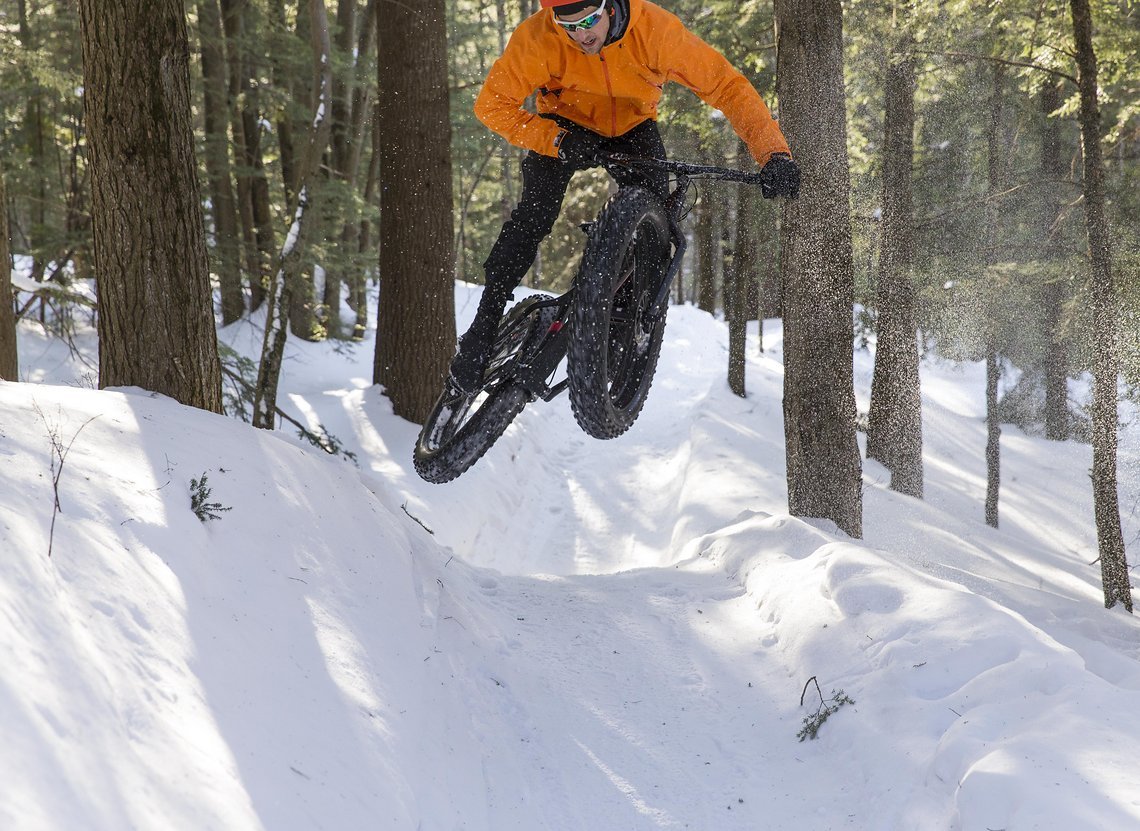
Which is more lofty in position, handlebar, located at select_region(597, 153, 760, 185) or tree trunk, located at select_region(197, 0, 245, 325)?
tree trunk, located at select_region(197, 0, 245, 325)

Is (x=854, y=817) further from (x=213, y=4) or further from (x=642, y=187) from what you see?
(x=213, y=4)

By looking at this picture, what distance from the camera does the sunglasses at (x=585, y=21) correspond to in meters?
3.89

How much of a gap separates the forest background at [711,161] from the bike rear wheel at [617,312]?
7.80 ft

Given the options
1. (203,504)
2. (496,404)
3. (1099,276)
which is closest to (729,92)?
(496,404)

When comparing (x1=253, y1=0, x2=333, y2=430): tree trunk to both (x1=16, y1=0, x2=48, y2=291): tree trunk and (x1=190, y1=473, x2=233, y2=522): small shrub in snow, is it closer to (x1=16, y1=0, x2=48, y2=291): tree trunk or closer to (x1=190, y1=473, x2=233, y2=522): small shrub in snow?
(x1=190, y1=473, x2=233, y2=522): small shrub in snow

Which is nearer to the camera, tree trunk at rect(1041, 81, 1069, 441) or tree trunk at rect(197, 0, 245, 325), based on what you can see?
tree trunk at rect(197, 0, 245, 325)

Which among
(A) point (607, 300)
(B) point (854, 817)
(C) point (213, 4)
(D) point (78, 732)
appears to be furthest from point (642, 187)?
(C) point (213, 4)

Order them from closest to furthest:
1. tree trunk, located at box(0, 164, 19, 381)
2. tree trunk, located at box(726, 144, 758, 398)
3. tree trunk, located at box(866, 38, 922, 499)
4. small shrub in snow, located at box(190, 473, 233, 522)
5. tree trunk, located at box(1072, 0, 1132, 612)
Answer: small shrub in snow, located at box(190, 473, 233, 522) < tree trunk, located at box(0, 164, 19, 381) < tree trunk, located at box(1072, 0, 1132, 612) < tree trunk, located at box(866, 38, 922, 499) < tree trunk, located at box(726, 144, 758, 398)

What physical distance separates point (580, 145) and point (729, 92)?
84cm

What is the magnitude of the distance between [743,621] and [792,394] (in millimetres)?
2206

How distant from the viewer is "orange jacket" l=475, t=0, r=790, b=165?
4234 millimetres

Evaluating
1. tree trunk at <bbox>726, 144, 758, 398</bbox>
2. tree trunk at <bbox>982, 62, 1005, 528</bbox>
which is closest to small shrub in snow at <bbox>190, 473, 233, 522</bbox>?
tree trunk at <bbox>726, 144, 758, 398</bbox>

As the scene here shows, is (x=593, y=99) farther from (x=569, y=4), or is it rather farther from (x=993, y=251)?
(x=993, y=251)

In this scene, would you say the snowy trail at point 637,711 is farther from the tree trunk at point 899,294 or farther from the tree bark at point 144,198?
the tree trunk at point 899,294
